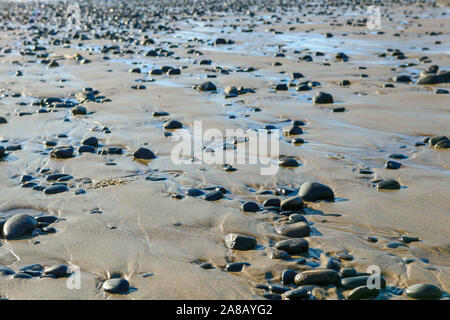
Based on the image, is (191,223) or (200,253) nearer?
(200,253)

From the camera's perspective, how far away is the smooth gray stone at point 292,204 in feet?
13.3

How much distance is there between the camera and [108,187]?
4.61 metres

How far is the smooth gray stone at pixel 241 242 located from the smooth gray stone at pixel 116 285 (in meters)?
0.78

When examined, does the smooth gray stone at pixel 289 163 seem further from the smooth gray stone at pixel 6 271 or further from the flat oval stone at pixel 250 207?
the smooth gray stone at pixel 6 271

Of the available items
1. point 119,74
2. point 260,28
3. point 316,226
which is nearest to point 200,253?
point 316,226

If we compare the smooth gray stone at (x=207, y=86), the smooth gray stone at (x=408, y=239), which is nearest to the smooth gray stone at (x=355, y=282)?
the smooth gray stone at (x=408, y=239)

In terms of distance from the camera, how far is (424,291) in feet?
9.40

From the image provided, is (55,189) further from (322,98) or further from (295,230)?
(322,98)

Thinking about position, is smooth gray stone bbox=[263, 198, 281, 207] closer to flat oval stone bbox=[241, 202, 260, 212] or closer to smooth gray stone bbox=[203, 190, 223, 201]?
flat oval stone bbox=[241, 202, 260, 212]

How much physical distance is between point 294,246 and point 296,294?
538mm

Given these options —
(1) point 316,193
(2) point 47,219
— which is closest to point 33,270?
(2) point 47,219

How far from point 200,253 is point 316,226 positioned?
0.88 m
